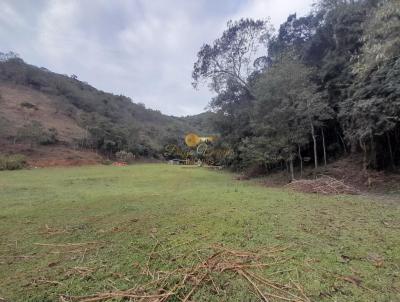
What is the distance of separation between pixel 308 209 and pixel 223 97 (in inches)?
533

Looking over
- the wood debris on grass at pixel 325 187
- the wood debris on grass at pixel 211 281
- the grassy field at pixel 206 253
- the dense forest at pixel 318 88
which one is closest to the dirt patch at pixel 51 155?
the dense forest at pixel 318 88

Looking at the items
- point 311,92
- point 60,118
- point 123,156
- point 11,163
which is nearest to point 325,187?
point 311,92

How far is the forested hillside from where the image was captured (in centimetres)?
2458

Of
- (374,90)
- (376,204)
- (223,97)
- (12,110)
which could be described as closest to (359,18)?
(374,90)

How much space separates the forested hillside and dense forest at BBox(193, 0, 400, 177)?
9584 millimetres

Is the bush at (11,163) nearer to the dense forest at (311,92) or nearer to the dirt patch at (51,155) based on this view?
the dirt patch at (51,155)

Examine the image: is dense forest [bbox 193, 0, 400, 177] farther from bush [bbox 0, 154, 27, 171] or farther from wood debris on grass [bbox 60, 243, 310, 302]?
bush [bbox 0, 154, 27, 171]

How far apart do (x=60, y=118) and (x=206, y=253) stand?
109 feet

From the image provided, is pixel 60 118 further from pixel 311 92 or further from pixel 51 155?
pixel 311 92

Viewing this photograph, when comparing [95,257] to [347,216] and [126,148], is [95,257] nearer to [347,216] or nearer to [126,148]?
[347,216]

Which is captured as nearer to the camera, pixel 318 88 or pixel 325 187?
pixel 325 187

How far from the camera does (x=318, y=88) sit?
12.1 meters

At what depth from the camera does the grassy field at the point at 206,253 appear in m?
2.24

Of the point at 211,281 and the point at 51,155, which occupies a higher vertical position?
the point at 51,155
